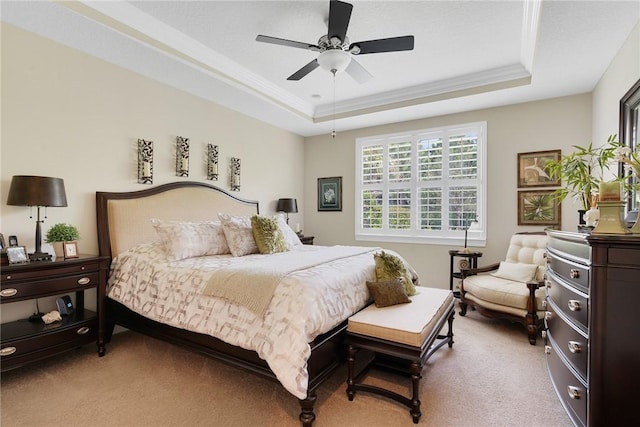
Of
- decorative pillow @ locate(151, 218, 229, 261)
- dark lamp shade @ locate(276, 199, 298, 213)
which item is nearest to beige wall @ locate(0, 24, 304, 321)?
decorative pillow @ locate(151, 218, 229, 261)

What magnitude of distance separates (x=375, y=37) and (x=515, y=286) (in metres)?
2.96

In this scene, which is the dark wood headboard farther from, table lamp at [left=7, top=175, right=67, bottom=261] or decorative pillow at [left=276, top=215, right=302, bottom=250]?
decorative pillow at [left=276, top=215, right=302, bottom=250]

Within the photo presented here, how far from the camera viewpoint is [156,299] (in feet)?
8.51

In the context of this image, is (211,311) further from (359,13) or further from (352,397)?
(359,13)

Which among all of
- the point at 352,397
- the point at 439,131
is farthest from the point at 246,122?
the point at 352,397

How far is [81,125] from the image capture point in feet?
9.82

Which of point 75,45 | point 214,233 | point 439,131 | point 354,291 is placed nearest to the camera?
point 354,291

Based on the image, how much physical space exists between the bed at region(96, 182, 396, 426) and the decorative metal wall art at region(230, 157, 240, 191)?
24cm

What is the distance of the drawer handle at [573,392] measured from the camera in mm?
1665

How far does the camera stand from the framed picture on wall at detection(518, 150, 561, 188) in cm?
399

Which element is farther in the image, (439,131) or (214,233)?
(439,131)

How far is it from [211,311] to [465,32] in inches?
129

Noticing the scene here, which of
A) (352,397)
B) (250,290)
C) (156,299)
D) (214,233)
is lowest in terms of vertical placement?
(352,397)

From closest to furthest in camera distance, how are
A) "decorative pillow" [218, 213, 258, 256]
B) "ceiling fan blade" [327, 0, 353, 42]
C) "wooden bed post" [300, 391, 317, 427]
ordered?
"wooden bed post" [300, 391, 317, 427] → "ceiling fan blade" [327, 0, 353, 42] → "decorative pillow" [218, 213, 258, 256]
